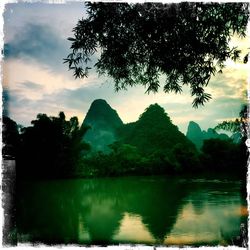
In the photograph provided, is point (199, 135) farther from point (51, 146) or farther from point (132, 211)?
point (51, 146)

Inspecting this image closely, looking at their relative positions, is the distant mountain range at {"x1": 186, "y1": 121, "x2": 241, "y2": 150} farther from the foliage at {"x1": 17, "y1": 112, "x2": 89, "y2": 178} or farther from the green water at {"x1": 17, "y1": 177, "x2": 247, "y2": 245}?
the foliage at {"x1": 17, "y1": 112, "x2": 89, "y2": 178}

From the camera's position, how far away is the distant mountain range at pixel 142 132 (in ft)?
12.6

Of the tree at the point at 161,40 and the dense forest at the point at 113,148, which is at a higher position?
the tree at the point at 161,40

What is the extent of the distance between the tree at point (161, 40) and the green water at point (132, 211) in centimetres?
90

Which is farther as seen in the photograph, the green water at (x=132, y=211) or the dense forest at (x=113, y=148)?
the dense forest at (x=113, y=148)

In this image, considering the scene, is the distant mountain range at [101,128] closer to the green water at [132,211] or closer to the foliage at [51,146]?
the foliage at [51,146]

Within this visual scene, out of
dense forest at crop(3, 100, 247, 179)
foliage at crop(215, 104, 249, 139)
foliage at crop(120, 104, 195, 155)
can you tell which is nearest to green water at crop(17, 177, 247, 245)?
dense forest at crop(3, 100, 247, 179)

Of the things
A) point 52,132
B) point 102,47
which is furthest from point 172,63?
point 52,132

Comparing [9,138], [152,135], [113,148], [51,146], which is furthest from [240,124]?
[9,138]

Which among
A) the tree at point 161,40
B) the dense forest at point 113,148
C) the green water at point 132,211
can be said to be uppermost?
the tree at point 161,40

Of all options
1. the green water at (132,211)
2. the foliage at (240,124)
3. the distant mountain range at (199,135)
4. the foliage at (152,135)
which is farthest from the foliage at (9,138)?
the foliage at (240,124)

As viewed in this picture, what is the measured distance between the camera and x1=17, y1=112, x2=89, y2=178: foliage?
385cm

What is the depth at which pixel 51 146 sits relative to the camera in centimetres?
401

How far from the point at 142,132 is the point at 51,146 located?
34.8 inches
